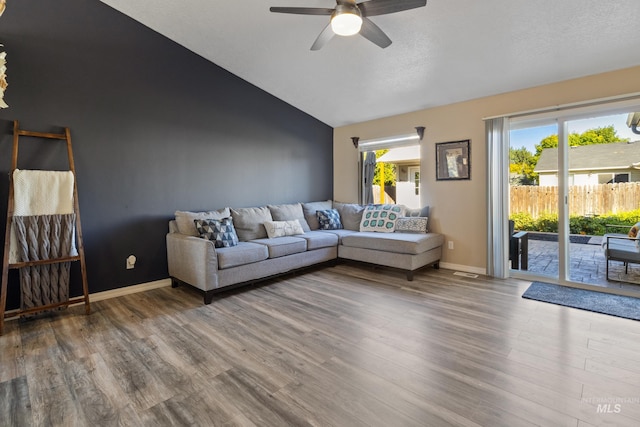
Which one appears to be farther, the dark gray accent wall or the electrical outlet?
the electrical outlet

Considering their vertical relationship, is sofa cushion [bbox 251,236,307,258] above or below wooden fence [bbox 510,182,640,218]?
below

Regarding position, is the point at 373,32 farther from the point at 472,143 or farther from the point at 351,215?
the point at 351,215

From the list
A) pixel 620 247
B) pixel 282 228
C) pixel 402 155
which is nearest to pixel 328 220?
pixel 282 228

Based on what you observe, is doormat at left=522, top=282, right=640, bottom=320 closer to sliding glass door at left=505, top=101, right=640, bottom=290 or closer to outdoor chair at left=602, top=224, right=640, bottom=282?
sliding glass door at left=505, top=101, right=640, bottom=290

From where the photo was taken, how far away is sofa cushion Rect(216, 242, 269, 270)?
329 cm

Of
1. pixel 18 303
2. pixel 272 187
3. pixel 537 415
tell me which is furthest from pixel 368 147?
pixel 18 303

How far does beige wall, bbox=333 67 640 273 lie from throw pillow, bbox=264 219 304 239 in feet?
6.68

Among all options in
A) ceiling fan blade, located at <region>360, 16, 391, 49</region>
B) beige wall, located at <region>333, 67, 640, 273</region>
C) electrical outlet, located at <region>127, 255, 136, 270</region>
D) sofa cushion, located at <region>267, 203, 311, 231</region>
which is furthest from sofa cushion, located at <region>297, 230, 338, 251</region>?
ceiling fan blade, located at <region>360, 16, 391, 49</region>

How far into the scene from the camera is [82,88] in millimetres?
3215

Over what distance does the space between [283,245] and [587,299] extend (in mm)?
3366

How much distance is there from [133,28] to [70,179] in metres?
1.93

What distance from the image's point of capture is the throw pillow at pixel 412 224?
14.7 ft

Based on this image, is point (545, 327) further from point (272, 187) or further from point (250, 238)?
point (272, 187)

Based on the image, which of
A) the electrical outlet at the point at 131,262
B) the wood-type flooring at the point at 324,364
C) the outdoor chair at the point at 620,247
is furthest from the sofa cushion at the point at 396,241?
the electrical outlet at the point at 131,262
